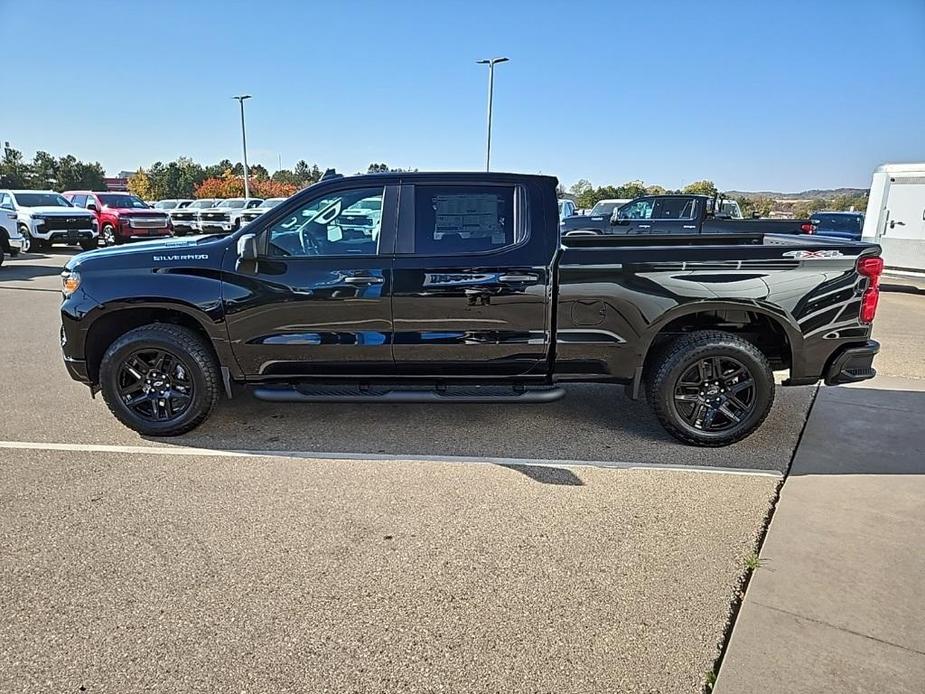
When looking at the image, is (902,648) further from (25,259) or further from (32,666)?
(25,259)

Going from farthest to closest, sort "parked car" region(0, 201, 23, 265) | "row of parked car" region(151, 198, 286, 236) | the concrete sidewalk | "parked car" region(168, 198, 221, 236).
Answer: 1. "parked car" region(168, 198, 221, 236)
2. "row of parked car" region(151, 198, 286, 236)
3. "parked car" region(0, 201, 23, 265)
4. the concrete sidewalk

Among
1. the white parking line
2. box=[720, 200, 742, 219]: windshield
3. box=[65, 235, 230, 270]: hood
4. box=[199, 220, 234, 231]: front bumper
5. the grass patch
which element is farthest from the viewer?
box=[199, 220, 234, 231]: front bumper

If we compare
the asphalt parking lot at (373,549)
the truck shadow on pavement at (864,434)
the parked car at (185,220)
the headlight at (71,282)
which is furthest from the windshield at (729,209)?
the parked car at (185,220)

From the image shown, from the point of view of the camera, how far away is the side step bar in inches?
169

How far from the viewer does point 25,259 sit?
661 inches

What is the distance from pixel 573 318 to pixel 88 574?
311cm

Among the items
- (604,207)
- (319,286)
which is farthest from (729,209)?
(319,286)

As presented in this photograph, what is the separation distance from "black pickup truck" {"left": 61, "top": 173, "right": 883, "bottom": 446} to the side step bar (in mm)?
14

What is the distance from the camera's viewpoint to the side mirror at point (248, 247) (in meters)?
4.17

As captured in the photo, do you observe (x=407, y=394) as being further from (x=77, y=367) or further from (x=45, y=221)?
(x=45, y=221)

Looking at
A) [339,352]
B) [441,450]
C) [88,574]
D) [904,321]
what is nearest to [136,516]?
[88,574]

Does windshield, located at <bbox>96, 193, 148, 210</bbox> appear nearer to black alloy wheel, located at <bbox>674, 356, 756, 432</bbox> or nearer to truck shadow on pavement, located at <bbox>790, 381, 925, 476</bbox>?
black alloy wheel, located at <bbox>674, 356, 756, 432</bbox>

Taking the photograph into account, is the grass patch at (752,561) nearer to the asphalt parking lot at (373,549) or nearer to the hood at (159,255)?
the asphalt parking lot at (373,549)

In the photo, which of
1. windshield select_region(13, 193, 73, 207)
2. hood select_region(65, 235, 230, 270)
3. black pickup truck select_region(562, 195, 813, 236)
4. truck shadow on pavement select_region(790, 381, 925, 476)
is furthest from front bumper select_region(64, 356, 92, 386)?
windshield select_region(13, 193, 73, 207)
